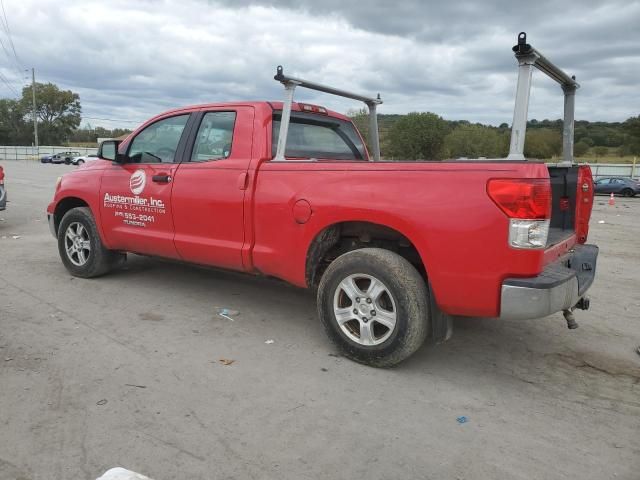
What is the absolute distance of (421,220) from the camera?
3.46 m

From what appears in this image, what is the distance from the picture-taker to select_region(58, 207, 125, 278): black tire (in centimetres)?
590

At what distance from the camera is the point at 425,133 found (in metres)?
13.6

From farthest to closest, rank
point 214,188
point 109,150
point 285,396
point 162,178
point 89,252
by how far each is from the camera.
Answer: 1. point 89,252
2. point 109,150
3. point 162,178
4. point 214,188
5. point 285,396

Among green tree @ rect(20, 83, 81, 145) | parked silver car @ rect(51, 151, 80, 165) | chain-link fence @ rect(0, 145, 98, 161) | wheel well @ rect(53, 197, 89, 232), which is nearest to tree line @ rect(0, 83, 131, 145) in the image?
green tree @ rect(20, 83, 81, 145)

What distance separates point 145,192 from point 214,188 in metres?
1.02

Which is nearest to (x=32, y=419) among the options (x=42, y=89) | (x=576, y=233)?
(x=576, y=233)

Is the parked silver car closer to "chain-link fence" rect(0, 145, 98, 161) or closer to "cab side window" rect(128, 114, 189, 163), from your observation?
"chain-link fence" rect(0, 145, 98, 161)

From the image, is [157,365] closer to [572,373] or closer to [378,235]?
[378,235]

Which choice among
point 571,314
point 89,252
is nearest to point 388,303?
point 571,314

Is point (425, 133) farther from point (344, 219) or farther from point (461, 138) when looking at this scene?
point (344, 219)

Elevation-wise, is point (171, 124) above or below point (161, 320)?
above

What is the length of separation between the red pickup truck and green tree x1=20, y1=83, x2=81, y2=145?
3644 inches

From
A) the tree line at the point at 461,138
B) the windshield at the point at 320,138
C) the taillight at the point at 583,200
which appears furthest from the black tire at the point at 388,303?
the taillight at the point at 583,200

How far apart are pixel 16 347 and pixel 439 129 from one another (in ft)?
39.6
